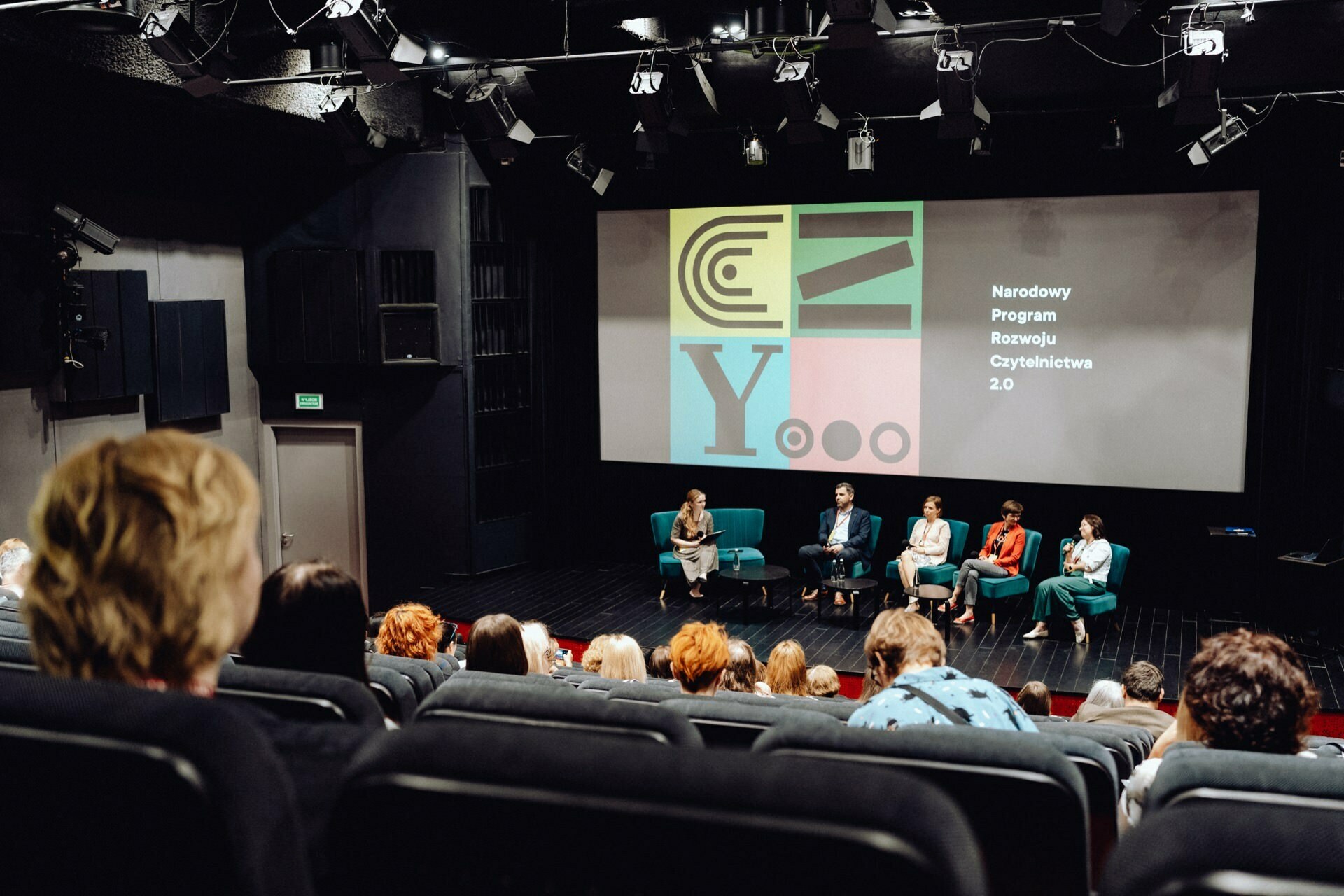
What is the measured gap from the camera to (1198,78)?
5.68 m

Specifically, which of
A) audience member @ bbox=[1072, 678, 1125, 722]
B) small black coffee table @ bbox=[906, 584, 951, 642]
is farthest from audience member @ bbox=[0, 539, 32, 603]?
small black coffee table @ bbox=[906, 584, 951, 642]

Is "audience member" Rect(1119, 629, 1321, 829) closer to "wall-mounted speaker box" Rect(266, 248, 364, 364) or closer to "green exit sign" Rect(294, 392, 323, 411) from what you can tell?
"wall-mounted speaker box" Rect(266, 248, 364, 364)

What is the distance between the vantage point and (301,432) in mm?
9680

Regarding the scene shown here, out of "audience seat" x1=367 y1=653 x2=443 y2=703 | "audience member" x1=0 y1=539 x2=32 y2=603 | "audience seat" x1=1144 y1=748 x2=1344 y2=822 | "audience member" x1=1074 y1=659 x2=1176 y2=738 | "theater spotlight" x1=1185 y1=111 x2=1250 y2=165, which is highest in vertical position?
"theater spotlight" x1=1185 y1=111 x2=1250 y2=165

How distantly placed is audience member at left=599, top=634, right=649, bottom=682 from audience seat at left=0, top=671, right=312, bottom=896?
3.99 meters

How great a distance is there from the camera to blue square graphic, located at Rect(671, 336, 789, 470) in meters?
9.23

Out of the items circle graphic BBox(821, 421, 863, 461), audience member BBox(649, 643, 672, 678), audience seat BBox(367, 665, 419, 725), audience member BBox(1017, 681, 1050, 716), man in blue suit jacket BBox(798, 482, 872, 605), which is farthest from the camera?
circle graphic BBox(821, 421, 863, 461)

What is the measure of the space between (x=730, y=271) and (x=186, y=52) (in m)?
4.63

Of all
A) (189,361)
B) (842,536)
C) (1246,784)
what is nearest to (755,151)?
(842,536)

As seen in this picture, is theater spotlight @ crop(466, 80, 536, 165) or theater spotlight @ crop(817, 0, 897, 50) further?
theater spotlight @ crop(466, 80, 536, 165)

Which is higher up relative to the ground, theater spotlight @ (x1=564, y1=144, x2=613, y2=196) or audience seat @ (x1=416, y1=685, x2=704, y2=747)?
theater spotlight @ (x1=564, y1=144, x2=613, y2=196)

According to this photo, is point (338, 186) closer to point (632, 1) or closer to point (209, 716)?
point (632, 1)

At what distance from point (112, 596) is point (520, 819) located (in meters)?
0.44

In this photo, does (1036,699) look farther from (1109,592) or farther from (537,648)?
(1109,592)
